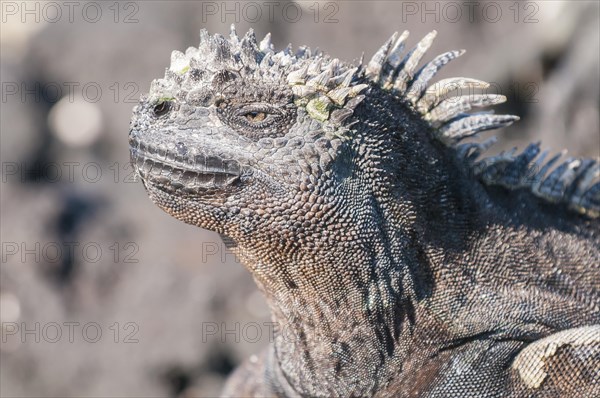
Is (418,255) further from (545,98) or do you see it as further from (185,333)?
(545,98)

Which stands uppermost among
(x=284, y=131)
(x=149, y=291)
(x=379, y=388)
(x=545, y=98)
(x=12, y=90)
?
(x=12, y=90)

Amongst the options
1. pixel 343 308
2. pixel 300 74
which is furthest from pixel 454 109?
pixel 343 308

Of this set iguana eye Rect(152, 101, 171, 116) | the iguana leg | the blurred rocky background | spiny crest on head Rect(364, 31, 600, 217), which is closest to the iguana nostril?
iguana eye Rect(152, 101, 171, 116)

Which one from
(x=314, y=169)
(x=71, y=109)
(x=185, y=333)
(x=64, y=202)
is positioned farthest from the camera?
(x=71, y=109)

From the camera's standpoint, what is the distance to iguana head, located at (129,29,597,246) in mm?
3393

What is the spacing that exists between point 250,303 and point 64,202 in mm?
2528

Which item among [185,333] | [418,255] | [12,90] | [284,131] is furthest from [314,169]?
[12,90]

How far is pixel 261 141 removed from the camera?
3.44 meters

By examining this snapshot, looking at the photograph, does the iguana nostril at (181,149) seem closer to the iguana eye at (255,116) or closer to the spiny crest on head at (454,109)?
the iguana eye at (255,116)

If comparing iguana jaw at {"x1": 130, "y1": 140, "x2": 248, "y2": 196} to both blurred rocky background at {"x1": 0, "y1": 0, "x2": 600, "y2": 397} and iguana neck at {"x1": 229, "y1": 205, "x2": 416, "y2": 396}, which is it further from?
blurred rocky background at {"x1": 0, "y1": 0, "x2": 600, "y2": 397}

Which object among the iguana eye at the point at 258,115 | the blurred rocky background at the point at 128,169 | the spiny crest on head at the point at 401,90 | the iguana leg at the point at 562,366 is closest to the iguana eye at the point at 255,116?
the iguana eye at the point at 258,115

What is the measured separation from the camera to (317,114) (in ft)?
11.4

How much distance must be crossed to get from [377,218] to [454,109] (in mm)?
651

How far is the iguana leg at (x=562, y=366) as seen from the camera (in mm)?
3598
